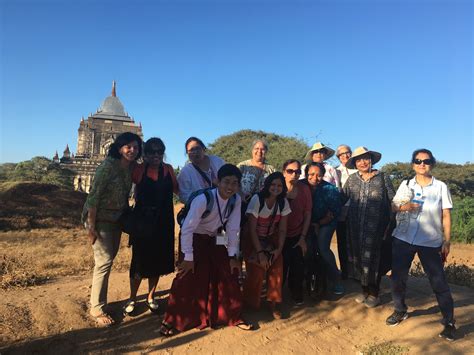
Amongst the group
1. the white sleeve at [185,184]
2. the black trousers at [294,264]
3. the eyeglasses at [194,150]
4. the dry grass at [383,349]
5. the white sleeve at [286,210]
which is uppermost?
the eyeglasses at [194,150]

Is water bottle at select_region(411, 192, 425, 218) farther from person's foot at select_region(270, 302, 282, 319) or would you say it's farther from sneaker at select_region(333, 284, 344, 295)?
person's foot at select_region(270, 302, 282, 319)

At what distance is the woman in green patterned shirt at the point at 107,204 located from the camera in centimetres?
337

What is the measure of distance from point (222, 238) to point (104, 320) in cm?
142

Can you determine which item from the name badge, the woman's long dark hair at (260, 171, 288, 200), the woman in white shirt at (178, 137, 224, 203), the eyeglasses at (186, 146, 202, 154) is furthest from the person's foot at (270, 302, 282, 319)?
the eyeglasses at (186, 146, 202, 154)

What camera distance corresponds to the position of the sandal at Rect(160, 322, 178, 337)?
329 cm

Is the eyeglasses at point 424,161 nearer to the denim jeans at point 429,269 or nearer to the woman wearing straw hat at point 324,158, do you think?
the denim jeans at point 429,269

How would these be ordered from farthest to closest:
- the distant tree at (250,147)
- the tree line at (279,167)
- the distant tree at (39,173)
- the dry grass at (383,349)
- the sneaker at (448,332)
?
the distant tree at (39,173) < the distant tree at (250,147) < the tree line at (279,167) < the sneaker at (448,332) < the dry grass at (383,349)

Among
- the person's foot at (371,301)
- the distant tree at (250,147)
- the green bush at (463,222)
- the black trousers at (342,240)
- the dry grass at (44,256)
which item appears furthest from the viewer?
the distant tree at (250,147)

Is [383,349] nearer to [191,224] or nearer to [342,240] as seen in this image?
[342,240]

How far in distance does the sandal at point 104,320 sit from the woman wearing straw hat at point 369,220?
105 inches

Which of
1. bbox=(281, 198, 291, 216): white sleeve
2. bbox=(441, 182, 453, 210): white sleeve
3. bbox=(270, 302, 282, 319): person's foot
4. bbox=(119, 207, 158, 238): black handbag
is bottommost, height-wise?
bbox=(270, 302, 282, 319): person's foot

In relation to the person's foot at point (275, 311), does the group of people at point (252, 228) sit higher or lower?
higher

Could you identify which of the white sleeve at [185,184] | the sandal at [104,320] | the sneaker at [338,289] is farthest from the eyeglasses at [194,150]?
the sneaker at [338,289]

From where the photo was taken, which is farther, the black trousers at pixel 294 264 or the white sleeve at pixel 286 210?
the black trousers at pixel 294 264
